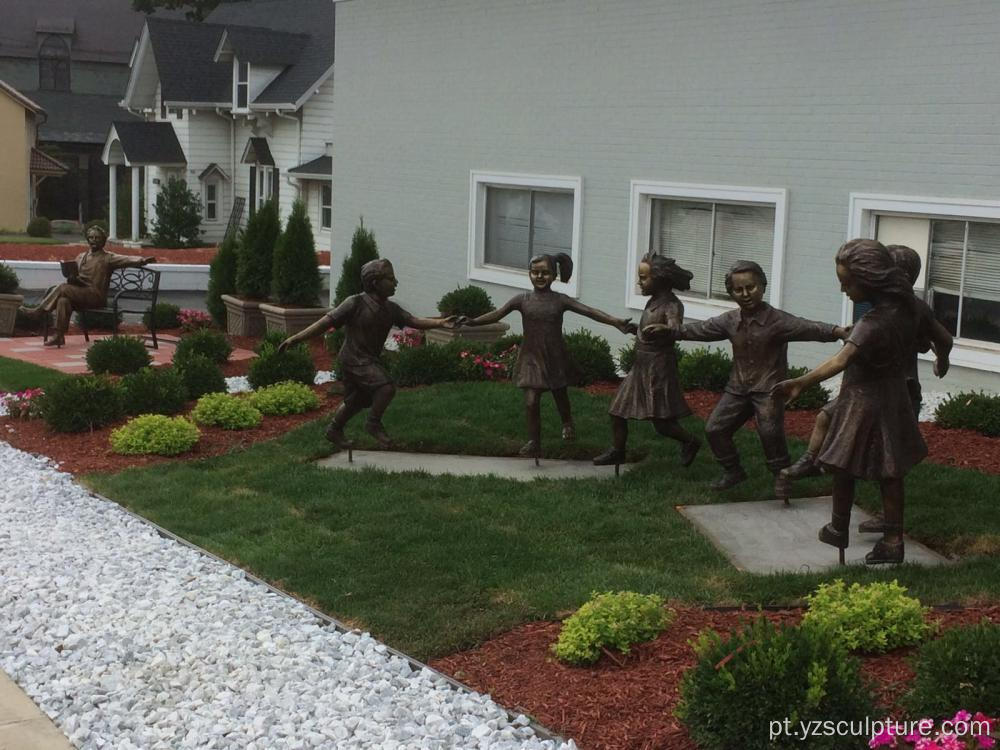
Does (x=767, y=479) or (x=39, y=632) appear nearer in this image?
(x=39, y=632)

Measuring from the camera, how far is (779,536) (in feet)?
25.9

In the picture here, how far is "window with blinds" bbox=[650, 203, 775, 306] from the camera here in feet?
46.6

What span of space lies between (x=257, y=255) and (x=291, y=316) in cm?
155

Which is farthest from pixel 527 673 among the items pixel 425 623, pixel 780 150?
pixel 780 150

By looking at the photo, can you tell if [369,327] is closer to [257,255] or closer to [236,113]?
[257,255]

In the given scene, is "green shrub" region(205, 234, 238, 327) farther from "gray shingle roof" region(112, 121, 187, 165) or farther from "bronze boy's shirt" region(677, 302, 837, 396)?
"gray shingle roof" region(112, 121, 187, 165)

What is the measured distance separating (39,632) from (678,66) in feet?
33.6

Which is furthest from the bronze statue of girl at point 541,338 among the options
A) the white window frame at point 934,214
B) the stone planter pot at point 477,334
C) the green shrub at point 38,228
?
the green shrub at point 38,228

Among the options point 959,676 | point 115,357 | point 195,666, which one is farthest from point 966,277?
point 115,357

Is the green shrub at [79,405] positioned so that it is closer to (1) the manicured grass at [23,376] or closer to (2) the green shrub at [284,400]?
(2) the green shrub at [284,400]

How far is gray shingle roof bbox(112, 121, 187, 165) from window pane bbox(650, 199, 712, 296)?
26517 millimetres

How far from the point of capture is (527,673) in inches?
232

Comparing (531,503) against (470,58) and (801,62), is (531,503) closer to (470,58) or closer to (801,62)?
(801,62)

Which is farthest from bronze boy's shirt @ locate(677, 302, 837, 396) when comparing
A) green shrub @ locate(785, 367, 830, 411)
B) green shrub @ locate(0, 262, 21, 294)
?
green shrub @ locate(0, 262, 21, 294)
